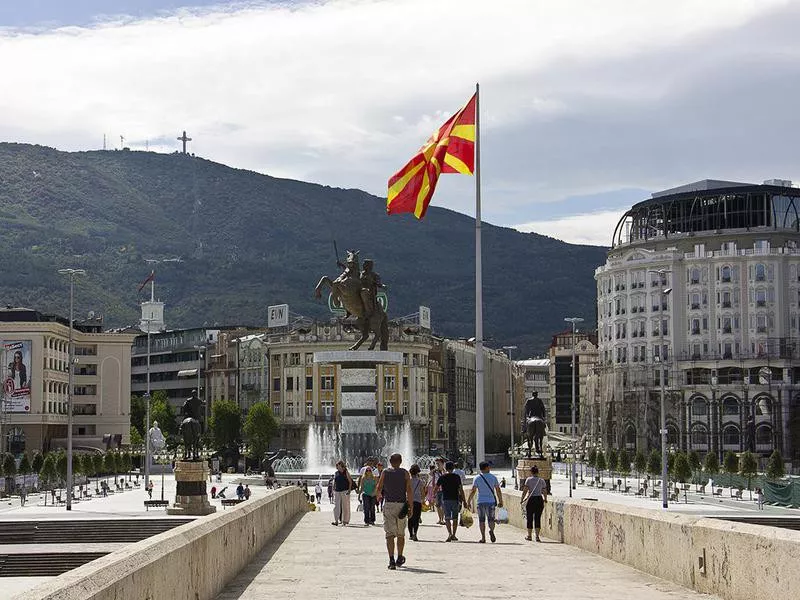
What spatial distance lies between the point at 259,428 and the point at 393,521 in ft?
440

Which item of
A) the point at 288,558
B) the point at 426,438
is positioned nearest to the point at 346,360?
the point at 288,558


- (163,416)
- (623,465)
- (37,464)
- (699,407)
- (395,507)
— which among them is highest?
(699,407)

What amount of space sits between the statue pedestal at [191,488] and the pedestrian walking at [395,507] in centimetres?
2724

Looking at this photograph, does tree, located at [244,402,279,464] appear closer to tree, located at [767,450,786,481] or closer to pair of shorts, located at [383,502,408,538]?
tree, located at [767,450,786,481]

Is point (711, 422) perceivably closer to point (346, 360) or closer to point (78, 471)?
point (78, 471)

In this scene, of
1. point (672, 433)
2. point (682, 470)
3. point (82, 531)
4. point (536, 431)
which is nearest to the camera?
point (536, 431)

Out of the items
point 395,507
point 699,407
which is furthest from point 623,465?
point 395,507

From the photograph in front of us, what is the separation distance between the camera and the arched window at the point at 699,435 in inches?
5359

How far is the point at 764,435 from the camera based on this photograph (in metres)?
134

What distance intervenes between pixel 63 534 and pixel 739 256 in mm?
103013

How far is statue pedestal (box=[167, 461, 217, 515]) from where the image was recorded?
49438 millimetres

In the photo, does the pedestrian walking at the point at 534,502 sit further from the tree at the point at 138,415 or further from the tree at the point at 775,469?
the tree at the point at 138,415

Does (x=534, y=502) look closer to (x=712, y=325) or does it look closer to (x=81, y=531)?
(x=81, y=531)

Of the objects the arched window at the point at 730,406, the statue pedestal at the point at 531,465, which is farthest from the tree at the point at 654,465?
the statue pedestal at the point at 531,465
